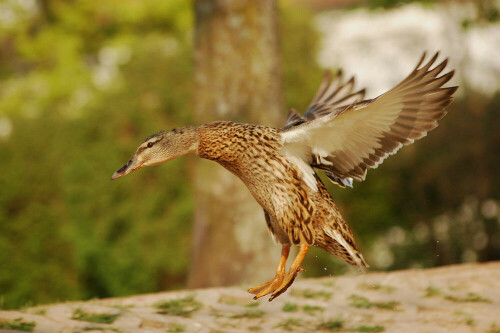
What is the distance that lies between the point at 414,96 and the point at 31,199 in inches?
233

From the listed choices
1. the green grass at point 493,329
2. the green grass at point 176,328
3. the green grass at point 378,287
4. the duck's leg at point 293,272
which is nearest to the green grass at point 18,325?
the green grass at point 176,328

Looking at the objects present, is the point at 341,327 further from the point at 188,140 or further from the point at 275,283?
the point at 188,140

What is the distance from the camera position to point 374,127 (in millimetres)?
3832

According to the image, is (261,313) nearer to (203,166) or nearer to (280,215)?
(280,215)

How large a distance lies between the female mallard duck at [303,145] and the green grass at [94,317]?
0.98 metres

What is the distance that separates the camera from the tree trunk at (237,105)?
275 inches

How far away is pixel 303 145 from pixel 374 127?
40 cm

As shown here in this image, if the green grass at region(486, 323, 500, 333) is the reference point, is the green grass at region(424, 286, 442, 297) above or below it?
above

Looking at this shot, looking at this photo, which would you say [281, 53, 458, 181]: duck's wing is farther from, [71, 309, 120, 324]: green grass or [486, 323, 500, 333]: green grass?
[71, 309, 120, 324]: green grass

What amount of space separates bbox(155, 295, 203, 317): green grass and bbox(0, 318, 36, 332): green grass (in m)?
0.89

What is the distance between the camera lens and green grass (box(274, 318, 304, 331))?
4.28 meters

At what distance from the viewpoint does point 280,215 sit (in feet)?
12.4

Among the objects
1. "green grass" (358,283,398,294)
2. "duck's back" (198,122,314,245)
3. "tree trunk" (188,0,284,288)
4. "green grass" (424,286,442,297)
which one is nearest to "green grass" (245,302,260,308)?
"green grass" (358,283,398,294)

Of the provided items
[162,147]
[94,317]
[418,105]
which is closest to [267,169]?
[162,147]
